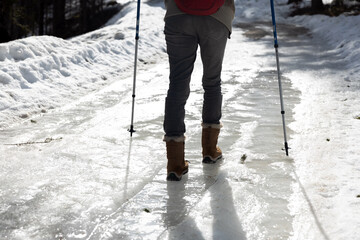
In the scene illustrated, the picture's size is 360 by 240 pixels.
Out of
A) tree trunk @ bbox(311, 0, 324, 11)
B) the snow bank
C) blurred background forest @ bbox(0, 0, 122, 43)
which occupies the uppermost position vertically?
tree trunk @ bbox(311, 0, 324, 11)

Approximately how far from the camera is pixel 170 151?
147 inches

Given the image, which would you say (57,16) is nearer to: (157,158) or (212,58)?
(157,158)

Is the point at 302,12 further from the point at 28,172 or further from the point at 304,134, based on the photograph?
the point at 28,172

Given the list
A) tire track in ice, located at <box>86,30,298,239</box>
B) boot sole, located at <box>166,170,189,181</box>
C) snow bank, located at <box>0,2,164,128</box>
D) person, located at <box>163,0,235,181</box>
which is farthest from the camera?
snow bank, located at <box>0,2,164,128</box>

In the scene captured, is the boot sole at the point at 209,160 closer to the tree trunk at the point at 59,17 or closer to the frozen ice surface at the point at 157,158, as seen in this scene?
the frozen ice surface at the point at 157,158

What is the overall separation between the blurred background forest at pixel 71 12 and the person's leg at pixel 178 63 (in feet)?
36.4

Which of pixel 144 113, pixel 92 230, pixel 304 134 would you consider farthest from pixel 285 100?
pixel 92 230

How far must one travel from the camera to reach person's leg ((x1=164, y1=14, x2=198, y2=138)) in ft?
11.8

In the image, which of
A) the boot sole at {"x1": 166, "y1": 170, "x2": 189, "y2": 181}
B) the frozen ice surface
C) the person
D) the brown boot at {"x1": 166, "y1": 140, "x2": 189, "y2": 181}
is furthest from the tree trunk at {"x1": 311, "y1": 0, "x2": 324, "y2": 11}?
the boot sole at {"x1": 166, "y1": 170, "x2": 189, "y2": 181}

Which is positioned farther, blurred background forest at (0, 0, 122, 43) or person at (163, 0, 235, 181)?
blurred background forest at (0, 0, 122, 43)

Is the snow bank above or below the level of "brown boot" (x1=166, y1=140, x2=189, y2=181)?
below

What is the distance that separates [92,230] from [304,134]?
2.88m

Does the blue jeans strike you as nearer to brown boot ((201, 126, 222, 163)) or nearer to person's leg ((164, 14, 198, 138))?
person's leg ((164, 14, 198, 138))

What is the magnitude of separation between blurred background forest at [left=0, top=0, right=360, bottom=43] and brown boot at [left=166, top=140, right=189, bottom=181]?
36.8 ft
